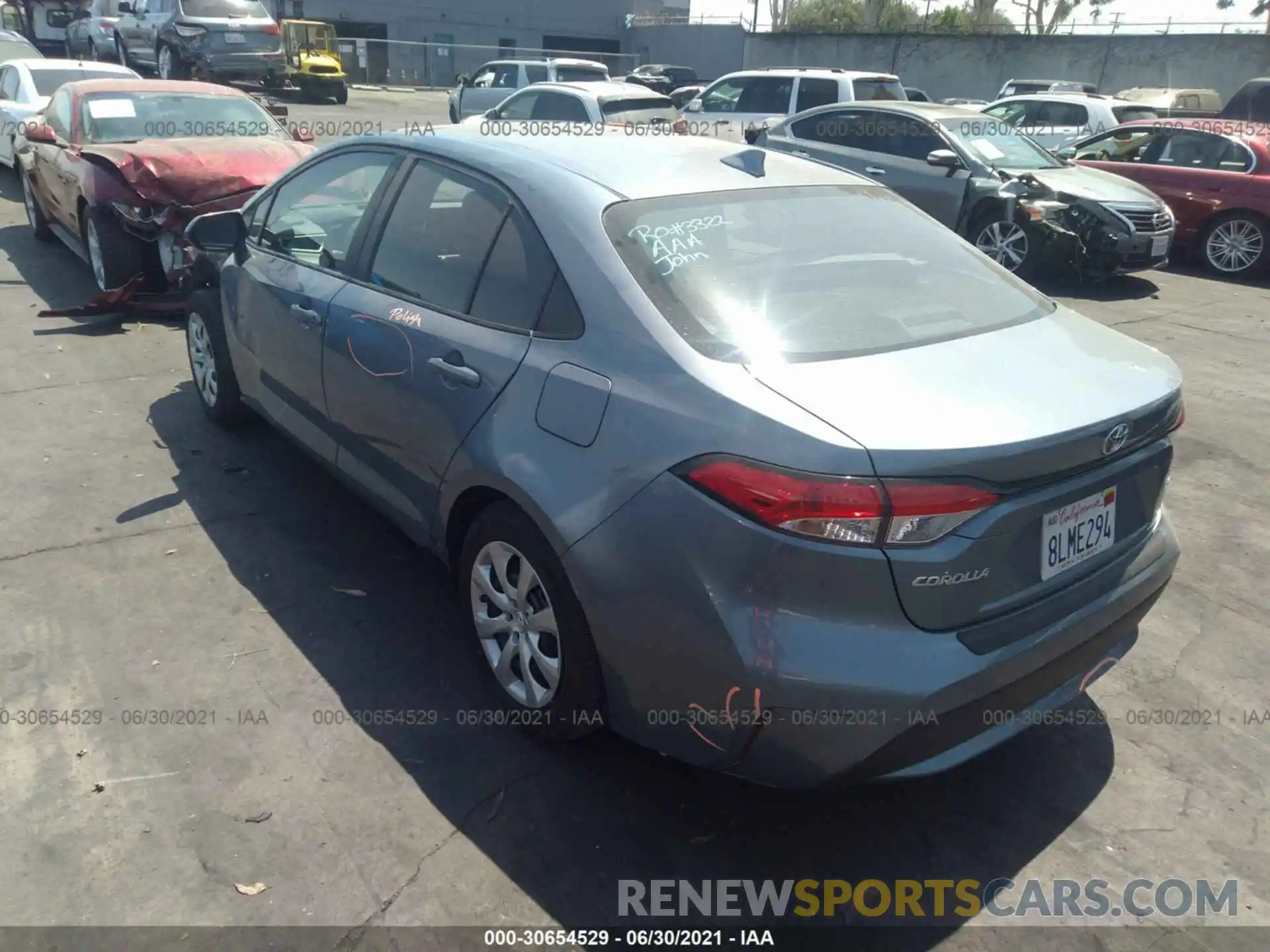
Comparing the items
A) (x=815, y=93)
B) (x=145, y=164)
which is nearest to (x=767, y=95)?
(x=815, y=93)

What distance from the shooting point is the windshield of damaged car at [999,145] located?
1013 cm

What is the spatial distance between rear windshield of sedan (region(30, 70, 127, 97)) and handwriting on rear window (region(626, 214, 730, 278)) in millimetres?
11034

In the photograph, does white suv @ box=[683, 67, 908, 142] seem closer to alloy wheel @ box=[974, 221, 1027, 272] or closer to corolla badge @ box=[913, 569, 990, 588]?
alloy wheel @ box=[974, 221, 1027, 272]

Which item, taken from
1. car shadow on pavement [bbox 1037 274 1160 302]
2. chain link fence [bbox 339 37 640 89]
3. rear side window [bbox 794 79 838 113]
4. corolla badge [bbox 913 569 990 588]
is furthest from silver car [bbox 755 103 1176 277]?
chain link fence [bbox 339 37 640 89]

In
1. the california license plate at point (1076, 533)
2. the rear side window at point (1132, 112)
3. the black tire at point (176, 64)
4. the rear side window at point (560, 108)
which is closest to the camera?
the california license plate at point (1076, 533)

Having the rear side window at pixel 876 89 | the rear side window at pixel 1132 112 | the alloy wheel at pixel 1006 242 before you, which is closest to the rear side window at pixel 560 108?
the rear side window at pixel 876 89

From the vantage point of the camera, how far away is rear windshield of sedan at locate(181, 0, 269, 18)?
64.3ft

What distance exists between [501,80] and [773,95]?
9994 mm

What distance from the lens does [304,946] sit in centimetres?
242

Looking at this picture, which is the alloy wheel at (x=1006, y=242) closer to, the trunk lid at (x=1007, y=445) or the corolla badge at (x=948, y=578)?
the trunk lid at (x=1007, y=445)

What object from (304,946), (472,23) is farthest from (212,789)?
(472,23)

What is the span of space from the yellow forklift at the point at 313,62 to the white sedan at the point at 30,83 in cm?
1593

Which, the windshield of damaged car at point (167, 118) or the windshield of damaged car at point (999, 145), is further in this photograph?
the windshield of damaged car at point (999, 145)

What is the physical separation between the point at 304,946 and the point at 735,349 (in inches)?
71.7
